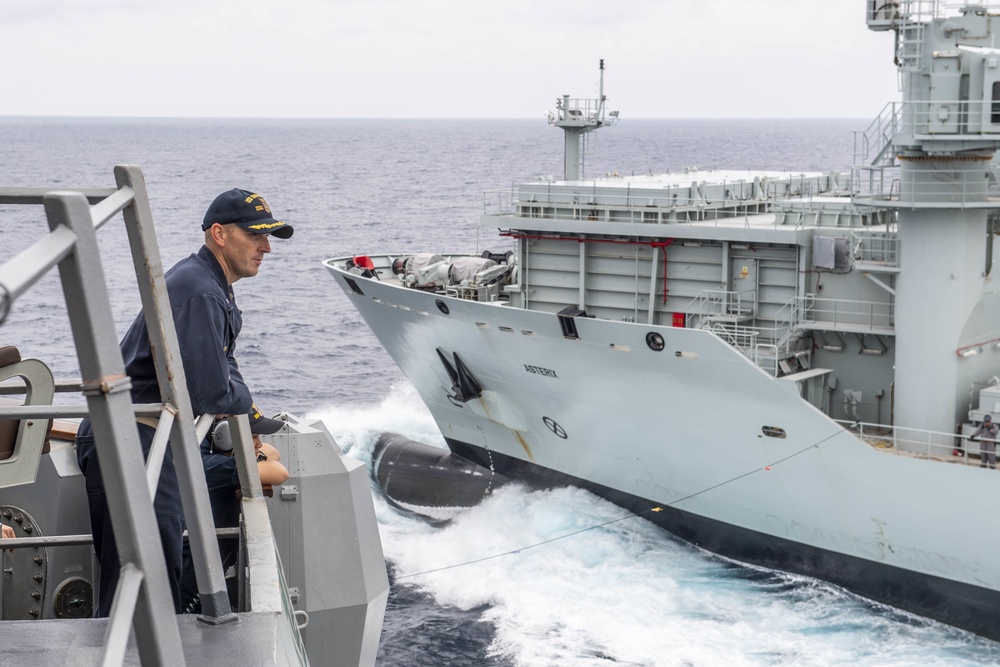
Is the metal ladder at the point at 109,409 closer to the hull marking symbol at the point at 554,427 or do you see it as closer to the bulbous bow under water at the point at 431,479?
the hull marking symbol at the point at 554,427

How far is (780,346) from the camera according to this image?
1848cm

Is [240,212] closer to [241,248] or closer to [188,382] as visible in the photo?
[241,248]

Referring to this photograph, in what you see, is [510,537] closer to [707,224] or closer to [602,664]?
[602,664]

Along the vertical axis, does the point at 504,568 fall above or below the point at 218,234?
below

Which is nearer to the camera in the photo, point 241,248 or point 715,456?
point 241,248

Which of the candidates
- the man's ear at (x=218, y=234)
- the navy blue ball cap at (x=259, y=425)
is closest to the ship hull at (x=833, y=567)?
the navy blue ball cap at (x=259, y=425)

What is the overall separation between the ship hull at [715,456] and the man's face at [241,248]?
43.5 ft

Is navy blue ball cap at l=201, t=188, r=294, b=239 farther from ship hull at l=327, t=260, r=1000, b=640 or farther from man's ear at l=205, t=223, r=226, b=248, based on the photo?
ship hull at l=327, t=260, r=1000, b=640

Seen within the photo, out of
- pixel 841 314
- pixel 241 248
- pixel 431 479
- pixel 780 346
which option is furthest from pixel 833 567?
pixel 241 248

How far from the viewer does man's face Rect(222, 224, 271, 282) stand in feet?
14.8

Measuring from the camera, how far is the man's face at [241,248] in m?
4.52

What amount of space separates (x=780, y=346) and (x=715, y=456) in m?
2.05

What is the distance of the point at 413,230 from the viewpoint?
63.7 m

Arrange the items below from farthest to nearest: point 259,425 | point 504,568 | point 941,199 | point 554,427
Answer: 1. point 554,427
2. point 504,568
3. point 941,199
4. point 259,425
